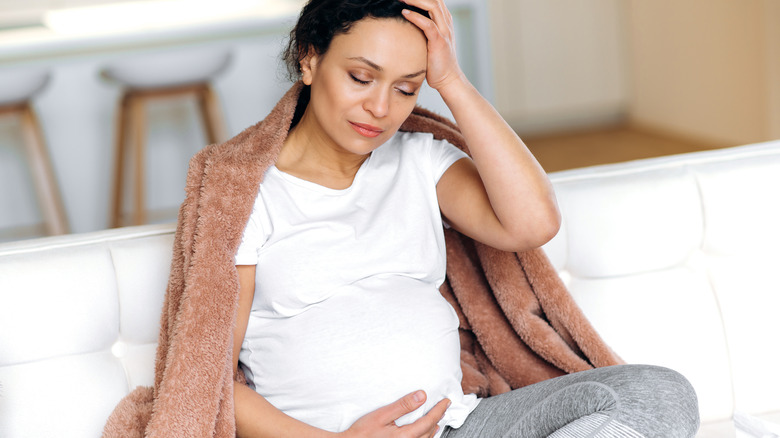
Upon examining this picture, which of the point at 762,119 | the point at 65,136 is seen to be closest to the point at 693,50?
the point at 762,119

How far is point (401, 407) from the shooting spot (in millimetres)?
1032

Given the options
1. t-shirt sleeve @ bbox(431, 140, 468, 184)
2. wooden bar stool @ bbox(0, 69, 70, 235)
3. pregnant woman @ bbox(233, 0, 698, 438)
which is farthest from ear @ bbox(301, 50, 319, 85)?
wooden bar stool @ bbox(0, 69, 70, 235)

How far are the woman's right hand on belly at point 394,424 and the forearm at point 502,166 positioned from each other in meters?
0.26

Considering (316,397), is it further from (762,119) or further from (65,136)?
(762,119)

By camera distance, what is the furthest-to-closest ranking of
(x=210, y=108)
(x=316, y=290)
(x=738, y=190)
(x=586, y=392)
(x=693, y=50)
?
(x=693, y=50)
(x=210, y=108)
(x=738, y=190)
(x=316, y=290)
(x=586, y=392)

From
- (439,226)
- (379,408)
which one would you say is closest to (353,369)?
(379,408)

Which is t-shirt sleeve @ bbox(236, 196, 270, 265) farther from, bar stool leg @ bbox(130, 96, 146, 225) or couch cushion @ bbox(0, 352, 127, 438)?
bar stool leg @ bbox(130, 96, 146, 225)

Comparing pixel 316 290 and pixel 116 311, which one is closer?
pixel 316 290

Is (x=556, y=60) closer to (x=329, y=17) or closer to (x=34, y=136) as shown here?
(x=34, y=136)

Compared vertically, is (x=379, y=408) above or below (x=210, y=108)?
below

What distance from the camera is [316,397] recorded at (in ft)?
3.47

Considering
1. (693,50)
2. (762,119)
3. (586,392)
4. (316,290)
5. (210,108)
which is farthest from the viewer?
(693,50)

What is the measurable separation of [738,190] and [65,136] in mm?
2388

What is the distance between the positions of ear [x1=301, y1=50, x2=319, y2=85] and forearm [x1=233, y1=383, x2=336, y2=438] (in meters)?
0.43
